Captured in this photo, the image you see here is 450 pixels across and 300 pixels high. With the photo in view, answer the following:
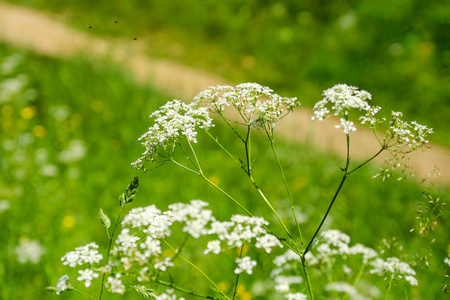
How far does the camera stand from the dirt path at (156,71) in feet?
19.4

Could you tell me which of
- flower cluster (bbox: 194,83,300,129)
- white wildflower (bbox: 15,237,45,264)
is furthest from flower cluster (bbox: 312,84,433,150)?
white wildflower (bbox: 15,237,45,264)

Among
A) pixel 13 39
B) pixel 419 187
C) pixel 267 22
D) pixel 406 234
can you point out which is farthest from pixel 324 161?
pixel 13 39

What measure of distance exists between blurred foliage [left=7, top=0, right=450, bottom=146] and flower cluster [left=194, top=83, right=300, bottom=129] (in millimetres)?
5657

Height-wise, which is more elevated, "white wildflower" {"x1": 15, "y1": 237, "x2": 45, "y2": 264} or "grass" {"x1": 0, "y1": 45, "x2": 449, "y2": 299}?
"grass" {"x1": 0, "y1": 45, "x2": 449, "y2": 299}

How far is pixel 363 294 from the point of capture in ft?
9.31

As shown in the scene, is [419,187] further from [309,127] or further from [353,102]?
[353,102]

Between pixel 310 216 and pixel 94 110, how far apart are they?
2840 millimetres

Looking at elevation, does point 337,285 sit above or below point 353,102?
below

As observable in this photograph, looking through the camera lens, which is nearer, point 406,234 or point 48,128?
point 406,234

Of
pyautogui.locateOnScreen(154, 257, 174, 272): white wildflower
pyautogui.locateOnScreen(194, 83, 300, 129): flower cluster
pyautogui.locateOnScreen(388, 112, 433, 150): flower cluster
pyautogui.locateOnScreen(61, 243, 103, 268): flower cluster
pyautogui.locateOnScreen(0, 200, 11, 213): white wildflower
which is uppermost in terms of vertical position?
pyautogui.locateOnScreen(0, 200, 11, 213): white wildflower

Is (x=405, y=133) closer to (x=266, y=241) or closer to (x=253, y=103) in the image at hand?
(x=253, y=103)

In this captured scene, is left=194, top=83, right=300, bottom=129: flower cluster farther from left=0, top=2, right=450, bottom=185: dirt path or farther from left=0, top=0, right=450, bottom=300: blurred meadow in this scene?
left=0, top=2, right=450, bottom=185: dirt path

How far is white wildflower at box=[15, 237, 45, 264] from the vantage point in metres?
2.98

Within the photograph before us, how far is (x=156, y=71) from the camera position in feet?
24.9
